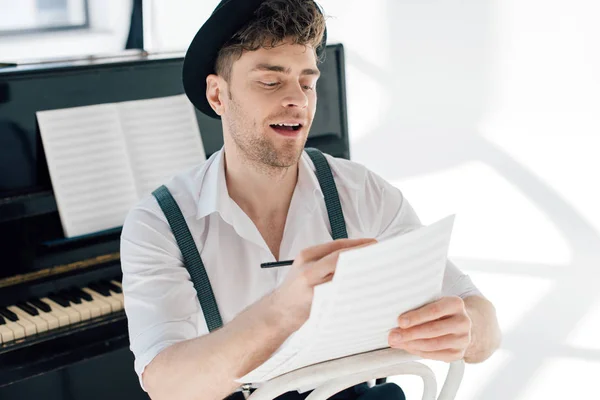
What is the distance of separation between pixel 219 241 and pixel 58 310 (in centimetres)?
91

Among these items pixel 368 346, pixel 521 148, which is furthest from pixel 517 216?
pixel 368 346

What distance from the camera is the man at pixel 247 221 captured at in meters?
1.23

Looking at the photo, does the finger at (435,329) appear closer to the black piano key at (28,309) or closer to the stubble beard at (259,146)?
the stubble beard at (259,146)

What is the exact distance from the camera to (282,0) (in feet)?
5.14

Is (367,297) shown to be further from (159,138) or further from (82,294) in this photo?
(159,138)

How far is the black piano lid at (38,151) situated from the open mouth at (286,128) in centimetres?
113

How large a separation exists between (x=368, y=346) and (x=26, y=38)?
336cm

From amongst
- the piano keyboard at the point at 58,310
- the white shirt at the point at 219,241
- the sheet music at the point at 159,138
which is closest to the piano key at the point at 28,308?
the piano keyboard at the point at 58,310

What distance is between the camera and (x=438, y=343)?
115 cm

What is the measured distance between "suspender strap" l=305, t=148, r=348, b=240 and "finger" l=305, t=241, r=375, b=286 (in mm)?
589

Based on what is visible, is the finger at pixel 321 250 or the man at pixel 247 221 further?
the man at pixel 247 221

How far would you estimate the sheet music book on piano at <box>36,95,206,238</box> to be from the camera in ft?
8.15

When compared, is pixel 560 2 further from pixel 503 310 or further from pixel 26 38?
pixel 26 38

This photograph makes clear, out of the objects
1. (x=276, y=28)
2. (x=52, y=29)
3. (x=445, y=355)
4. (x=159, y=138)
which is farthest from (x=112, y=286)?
(x=52, y=29)
